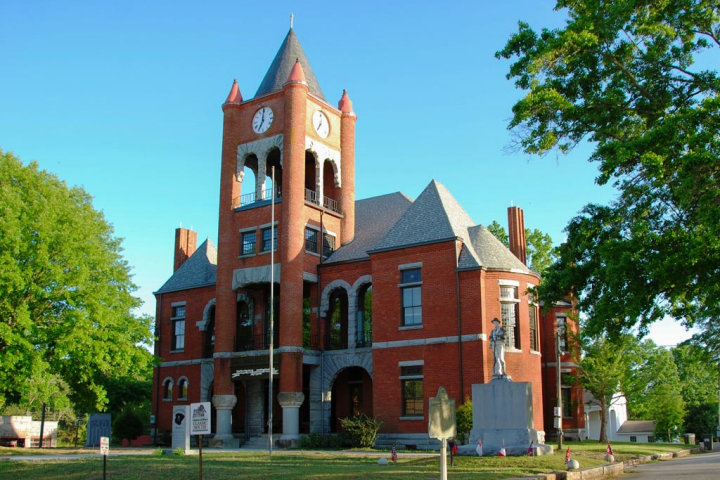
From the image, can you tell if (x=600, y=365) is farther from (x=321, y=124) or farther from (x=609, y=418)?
(x=609, y=418)

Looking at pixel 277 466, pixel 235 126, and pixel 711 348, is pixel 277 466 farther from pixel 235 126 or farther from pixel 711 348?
pixel 235 126

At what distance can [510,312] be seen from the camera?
3566cm

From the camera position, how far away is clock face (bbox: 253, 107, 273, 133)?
141 ft

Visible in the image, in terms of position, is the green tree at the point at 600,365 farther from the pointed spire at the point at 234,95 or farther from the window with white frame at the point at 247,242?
the pointed spire at the point at 234,95

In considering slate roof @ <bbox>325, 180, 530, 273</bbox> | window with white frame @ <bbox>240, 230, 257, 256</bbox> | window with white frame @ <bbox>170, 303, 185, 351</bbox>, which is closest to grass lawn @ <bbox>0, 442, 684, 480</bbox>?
slate roof @ <bbox>325, 180, 530, 273</bbox>

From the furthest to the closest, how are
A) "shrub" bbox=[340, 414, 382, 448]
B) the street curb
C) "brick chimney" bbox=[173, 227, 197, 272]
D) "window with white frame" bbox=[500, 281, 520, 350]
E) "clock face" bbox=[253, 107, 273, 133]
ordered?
"brick chimney" bbox=[173, 227, 197, 272]
"clock face" bbox=[253, 107, 273, 133]
"window with white frame" bbox=[500, 281, 520, 350]
"shrub" bbox=[340, 414, 382, 448]
the street curb

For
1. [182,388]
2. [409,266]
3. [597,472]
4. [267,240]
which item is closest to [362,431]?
[409,266]

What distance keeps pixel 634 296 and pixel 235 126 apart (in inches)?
1220

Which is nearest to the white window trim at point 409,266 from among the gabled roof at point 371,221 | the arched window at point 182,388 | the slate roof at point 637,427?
the gabled roof at point 371,221

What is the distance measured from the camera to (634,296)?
18859 mm

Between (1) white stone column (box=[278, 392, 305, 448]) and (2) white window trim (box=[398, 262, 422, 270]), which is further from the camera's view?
(1) white stone column (box=[278, 392, 305, 448])

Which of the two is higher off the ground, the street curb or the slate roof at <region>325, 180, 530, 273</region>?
the slate roof at <region>325, 180, 530, 273</region>

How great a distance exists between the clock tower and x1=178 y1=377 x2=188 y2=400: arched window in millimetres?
4122

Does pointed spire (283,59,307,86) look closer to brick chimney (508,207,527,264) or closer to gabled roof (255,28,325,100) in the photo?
gabled roof (255,28,325,100)
